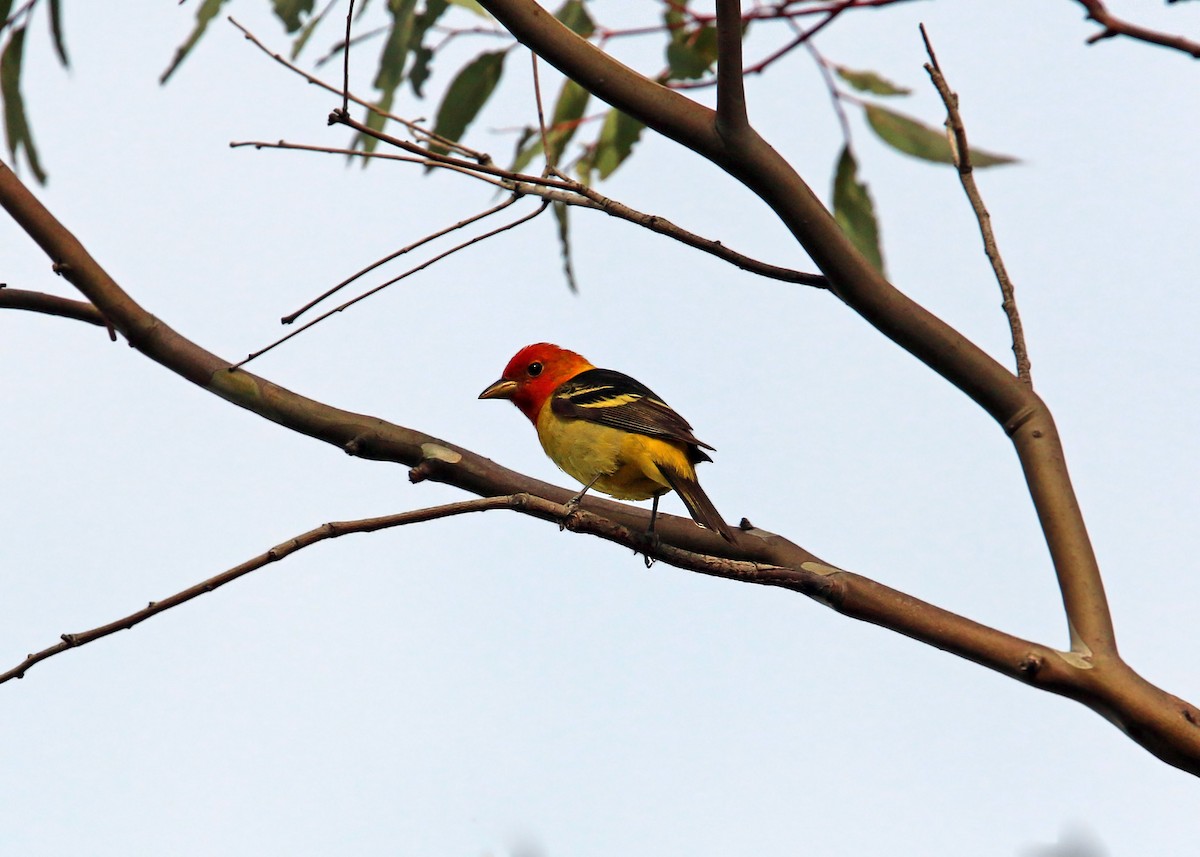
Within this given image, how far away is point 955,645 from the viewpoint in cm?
265

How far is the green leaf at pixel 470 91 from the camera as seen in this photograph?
18.2 ft

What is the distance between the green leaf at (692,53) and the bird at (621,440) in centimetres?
122

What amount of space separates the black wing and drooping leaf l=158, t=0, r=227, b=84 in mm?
2018

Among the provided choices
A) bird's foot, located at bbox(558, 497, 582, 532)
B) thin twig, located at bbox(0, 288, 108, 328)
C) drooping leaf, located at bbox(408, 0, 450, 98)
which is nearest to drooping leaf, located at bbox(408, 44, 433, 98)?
drooping leaf, located at bbox(408, 0, 450, 98)

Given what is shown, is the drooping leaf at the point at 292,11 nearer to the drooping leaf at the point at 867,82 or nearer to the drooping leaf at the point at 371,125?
the drooping leaf at the point at 371,125

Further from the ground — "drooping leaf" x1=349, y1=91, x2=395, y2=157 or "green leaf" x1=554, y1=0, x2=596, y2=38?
"green leaf" x1=554, y1=0, x2=596, y2=38

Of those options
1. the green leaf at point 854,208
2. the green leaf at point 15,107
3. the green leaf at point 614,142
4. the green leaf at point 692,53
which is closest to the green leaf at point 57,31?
the green leaf at point 15,107

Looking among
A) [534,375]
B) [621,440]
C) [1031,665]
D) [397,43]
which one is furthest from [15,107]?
[1031,665]

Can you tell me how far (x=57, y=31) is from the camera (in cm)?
517

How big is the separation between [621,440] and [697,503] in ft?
2.07

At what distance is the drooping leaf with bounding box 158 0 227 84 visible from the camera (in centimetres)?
517

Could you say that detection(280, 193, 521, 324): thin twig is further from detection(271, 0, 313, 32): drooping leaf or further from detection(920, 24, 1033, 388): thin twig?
detection(271, 0, 313, 32): drooping leaf

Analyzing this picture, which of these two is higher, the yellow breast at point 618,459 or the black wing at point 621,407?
the black wing at point 621,407

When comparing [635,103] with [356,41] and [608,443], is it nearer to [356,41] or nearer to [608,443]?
[608,443]
